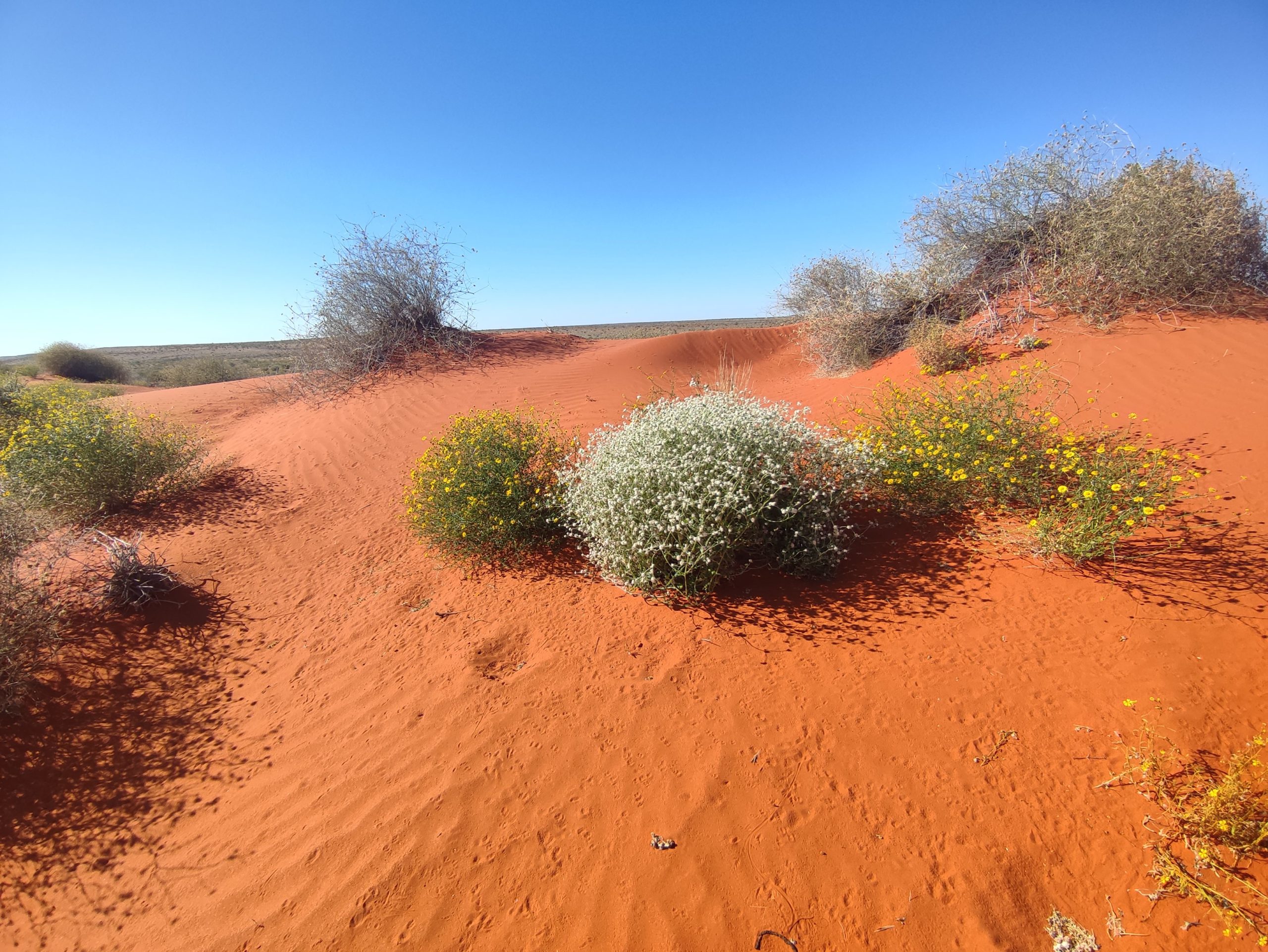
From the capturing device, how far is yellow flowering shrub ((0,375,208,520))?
206 inches

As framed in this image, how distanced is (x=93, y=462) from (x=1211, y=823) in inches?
342

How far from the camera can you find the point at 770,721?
2531 mm

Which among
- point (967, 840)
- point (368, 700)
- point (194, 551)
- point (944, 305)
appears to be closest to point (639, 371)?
point (944, 305)

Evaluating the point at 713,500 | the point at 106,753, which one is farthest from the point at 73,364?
the point at 713,500

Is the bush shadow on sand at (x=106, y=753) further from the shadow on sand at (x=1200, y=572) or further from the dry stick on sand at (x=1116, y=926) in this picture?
the shadow on sand at (x=1200, y=572)

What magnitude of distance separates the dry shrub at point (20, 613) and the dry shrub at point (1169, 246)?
415 inches

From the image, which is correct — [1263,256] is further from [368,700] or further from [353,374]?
[353,374]

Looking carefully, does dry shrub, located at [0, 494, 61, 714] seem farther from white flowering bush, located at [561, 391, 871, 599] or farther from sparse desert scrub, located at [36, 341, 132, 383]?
sparse desert scrub, located at [36, 341, 132, 383]

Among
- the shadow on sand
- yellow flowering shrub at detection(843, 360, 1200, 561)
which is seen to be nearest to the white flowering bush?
yellow flowering shrub at detection(843, 360, 1200, 561)

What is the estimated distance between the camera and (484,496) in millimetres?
4324

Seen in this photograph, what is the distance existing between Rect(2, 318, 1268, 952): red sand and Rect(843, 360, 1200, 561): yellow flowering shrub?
11.6 inches

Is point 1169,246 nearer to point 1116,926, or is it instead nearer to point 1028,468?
point 1028,468

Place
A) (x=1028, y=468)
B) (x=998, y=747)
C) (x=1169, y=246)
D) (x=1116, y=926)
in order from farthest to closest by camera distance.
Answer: (x=1169, y=246)
(x=1028, y=468)
(x=998, y=747)
(x=1116, y=926)

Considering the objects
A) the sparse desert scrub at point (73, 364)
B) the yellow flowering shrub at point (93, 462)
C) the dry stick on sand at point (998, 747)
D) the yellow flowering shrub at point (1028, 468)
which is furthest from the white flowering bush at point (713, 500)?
the sparse desert scrub at point (73, 364)
